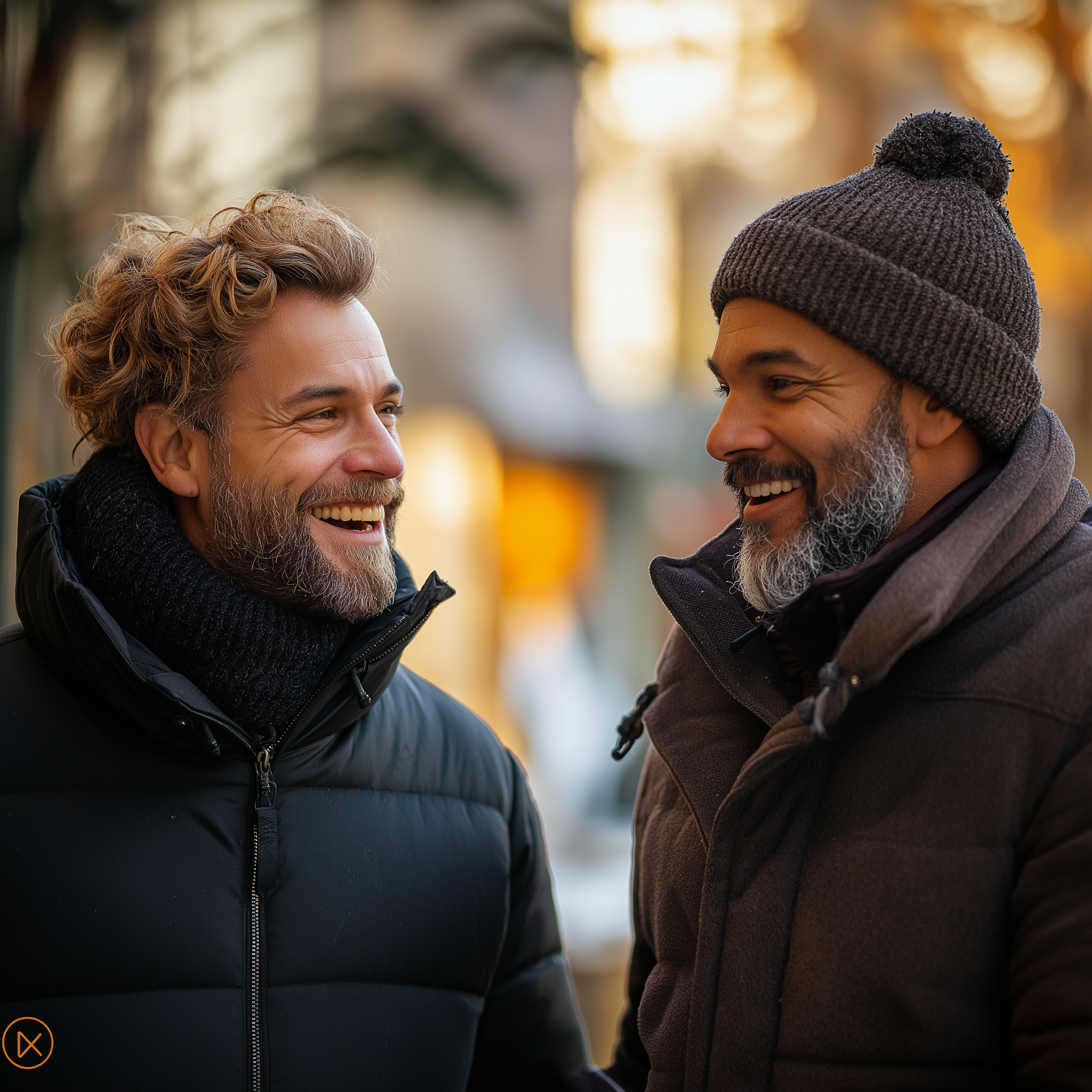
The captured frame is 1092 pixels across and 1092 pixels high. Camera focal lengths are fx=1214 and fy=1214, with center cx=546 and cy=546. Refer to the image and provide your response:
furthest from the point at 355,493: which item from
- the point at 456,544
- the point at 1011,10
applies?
the point at 1011,10

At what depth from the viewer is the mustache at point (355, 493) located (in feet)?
7.38

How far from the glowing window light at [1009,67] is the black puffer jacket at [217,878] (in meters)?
10.2

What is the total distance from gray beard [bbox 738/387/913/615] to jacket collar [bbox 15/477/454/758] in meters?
0.61

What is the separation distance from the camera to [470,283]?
6969 millimetres

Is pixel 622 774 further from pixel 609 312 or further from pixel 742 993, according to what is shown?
pixel 742 993

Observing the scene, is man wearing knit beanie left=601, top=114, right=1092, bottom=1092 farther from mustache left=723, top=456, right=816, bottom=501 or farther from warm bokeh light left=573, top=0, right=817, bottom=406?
warm bokeh light left=573, top=0, right=817, bottom=406

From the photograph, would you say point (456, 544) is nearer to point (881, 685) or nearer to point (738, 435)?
point (738, 435)

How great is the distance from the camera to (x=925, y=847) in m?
1.66

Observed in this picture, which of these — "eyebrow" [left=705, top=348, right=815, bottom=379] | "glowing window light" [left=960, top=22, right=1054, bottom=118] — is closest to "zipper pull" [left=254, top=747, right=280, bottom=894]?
"eyebrow" [left=705, top=348, right=815, bottom=379]

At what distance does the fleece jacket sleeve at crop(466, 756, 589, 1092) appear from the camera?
230 cm

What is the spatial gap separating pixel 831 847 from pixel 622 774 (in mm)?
7108

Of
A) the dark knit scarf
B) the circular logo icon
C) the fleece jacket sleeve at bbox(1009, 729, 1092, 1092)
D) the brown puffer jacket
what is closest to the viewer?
the fleece jacket sleeve at bbox(1009, 729, 1092, 1092)

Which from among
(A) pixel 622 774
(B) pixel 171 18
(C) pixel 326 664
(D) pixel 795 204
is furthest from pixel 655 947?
(A) pixel 622 774

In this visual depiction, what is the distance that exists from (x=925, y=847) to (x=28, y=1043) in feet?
4.44
